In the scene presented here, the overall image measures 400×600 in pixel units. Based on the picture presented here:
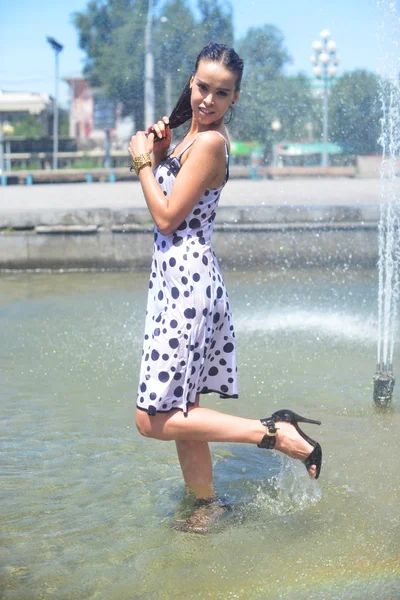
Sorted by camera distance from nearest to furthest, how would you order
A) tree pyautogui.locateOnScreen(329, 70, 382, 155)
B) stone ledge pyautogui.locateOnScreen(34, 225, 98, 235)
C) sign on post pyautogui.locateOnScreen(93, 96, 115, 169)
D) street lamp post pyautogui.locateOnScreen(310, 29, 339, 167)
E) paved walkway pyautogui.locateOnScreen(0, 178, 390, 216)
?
stone ledge pyautogui.locateOnScreen(34, 225, 98, 235) → paved walkway pyautogui.locateOnScreen(0, 178, 390, 216) → tree pyautogui.locateOnScreen(329, 70, 382, 155) → street lamp post pyautogui.locateOnScreen(310, 29, 339, 167) → sign on post pyautogui.locateOnScreen(93, 96, 115, 169)

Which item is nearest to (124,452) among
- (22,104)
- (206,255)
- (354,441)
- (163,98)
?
(354,441)

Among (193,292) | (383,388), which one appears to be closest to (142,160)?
(193,292)

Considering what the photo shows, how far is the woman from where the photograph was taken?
2.81m

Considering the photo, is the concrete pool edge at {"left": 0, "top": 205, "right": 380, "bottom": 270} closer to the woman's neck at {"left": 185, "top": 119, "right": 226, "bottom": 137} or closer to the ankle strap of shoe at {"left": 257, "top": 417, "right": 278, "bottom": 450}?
the woman's neck at {"left": 185, "top": 119, "right": 226, "bottom": 137}

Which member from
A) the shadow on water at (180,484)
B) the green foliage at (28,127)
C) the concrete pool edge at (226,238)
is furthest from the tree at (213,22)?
the green foliage at (28,127)

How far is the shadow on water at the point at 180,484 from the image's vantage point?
261 cm

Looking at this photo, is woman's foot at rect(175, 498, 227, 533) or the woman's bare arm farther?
woman's foot at rect(175, 498, 227, 533)

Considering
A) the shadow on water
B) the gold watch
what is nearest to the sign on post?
the shadow on water

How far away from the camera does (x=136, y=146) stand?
9.68 feet

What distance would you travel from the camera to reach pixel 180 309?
9.26ft

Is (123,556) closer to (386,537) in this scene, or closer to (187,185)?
(386,537)

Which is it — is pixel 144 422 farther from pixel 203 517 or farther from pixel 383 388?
pixel 383 388

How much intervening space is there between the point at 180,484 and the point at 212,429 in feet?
1.87

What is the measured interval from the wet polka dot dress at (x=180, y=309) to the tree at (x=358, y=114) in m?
11.5
